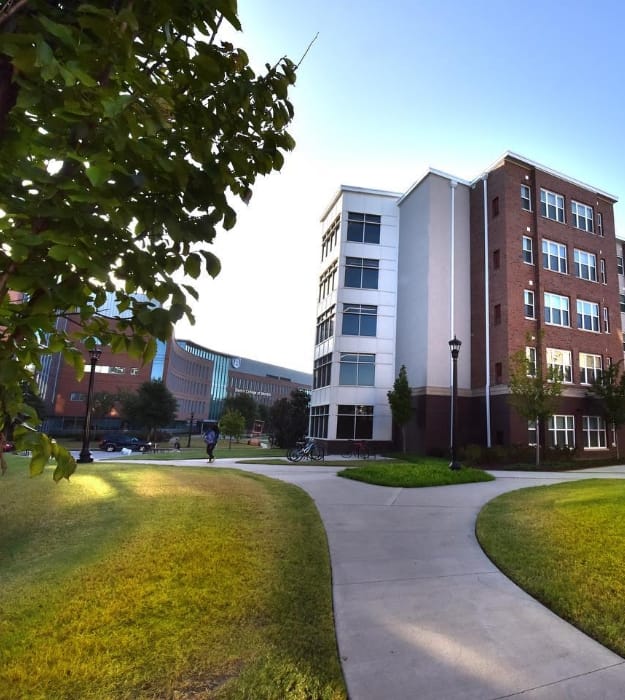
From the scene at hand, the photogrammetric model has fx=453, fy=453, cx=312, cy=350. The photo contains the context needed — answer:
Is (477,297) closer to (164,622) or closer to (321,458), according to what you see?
(321,458)

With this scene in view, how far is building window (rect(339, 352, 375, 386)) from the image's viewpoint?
3061cm

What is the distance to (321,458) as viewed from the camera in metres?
26.9

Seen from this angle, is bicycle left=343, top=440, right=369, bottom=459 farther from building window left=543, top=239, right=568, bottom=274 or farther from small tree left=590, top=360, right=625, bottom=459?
building window left=543, top=239, right=568, bottom=274

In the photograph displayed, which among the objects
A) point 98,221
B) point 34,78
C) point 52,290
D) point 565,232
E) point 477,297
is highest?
point 565,232

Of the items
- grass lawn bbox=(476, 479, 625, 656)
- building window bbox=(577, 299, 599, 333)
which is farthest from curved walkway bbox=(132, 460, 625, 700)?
building window bbox=(577, 299, 599, 333)

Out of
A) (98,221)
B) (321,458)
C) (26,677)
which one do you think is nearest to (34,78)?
(98,221)

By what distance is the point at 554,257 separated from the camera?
28.0 meters

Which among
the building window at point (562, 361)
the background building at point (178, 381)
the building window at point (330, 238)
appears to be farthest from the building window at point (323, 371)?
the building window at point (562, 361)

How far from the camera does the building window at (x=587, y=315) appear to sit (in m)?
28.2

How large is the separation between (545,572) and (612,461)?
23.4 metres

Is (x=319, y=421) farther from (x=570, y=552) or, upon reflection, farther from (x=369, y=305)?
(x=570, y=552)

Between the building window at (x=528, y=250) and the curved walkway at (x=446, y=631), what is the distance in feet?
78.4

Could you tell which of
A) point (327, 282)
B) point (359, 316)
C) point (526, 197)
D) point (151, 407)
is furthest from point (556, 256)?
point (151, 407)

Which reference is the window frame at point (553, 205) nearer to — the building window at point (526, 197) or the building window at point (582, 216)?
the building window at point (526, 197)
